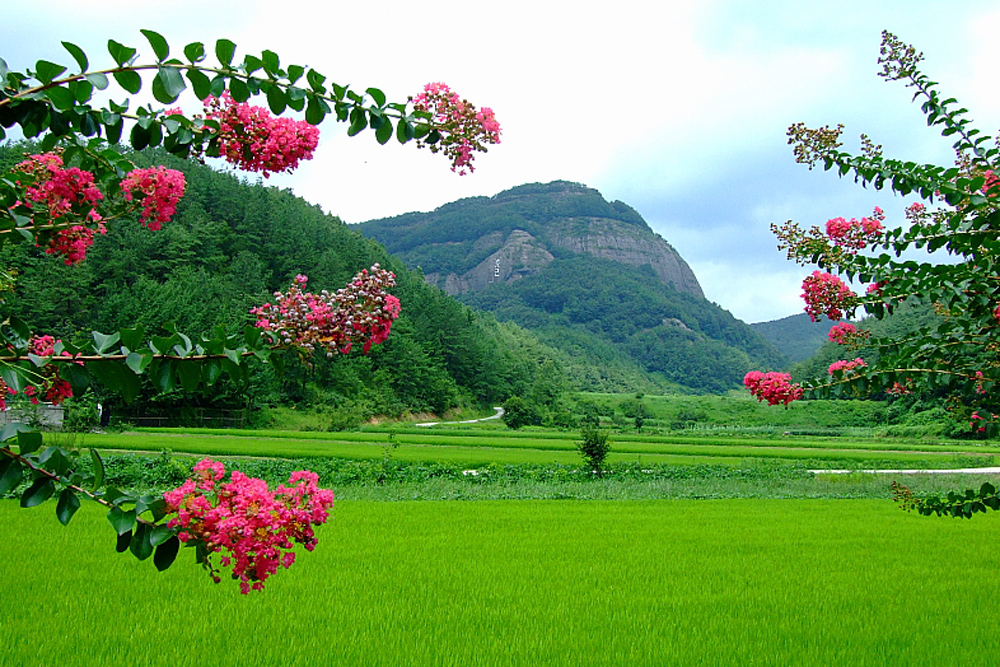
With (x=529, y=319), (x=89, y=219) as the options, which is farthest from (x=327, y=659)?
(x=529, y=319)

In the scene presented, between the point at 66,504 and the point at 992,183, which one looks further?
the point at 992,183

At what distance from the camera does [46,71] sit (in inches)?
66.7

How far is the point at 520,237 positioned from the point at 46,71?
15327 cm

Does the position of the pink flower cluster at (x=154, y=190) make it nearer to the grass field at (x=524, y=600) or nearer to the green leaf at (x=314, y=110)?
the green leaf at (x=314, y=110)

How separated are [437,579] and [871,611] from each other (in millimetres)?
3626

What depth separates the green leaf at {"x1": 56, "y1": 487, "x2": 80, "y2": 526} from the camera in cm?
167

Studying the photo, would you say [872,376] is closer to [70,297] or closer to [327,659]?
[327,659]

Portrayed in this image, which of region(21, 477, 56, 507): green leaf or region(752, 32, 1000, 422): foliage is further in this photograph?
region(752, 32, 1000, 422): foliage

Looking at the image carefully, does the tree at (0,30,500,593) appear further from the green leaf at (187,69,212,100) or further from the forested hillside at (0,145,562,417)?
the forested hillside at (0,145,562,417)

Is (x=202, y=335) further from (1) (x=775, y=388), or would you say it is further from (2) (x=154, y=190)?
(1) (x=775, y=388)

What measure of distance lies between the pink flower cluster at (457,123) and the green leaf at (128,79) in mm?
786

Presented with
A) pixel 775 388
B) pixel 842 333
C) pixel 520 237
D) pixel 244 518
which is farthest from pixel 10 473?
pixel 520 237

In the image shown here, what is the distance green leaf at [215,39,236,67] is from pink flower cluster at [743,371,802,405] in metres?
2.91

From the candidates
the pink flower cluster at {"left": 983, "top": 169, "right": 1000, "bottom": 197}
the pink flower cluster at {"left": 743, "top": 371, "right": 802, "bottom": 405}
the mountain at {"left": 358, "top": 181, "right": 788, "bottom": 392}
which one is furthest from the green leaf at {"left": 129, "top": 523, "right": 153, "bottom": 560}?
the mountain at {"left": 358, "top": 181, "right": 788, "bottom": 392}
